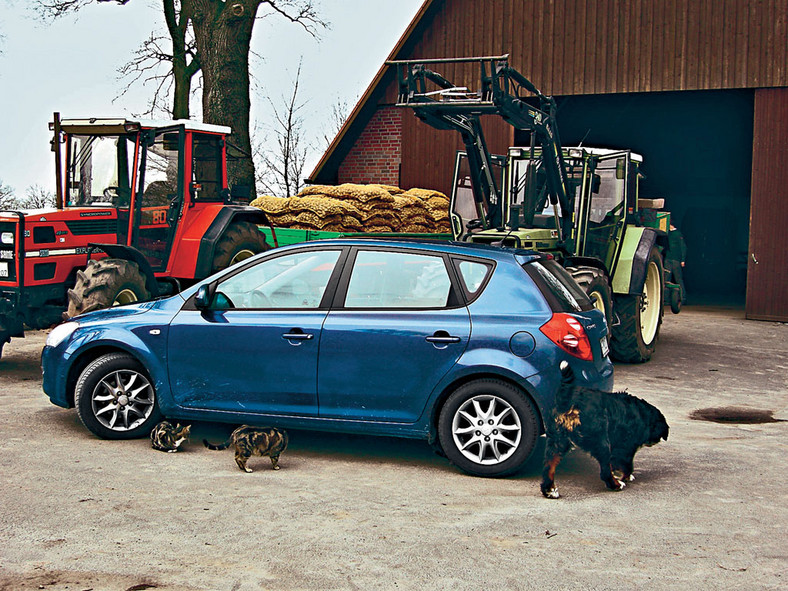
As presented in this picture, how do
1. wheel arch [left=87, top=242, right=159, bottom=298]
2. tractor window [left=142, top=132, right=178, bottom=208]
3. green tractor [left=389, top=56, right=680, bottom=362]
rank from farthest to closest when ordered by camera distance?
1. green tractor [left=389, top=56, right=680, bottom=362]
2. tractor window [left=142, top=132, right=178, bottom=208]
3. wheel arch [left=87, top=242, right=159, bottom=298]

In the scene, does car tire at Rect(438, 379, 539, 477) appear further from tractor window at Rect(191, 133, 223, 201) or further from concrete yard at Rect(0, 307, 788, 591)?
tractor window at Rect(191, 133, 223, 201)

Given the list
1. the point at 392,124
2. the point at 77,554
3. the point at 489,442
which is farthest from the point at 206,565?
the point at 392,124

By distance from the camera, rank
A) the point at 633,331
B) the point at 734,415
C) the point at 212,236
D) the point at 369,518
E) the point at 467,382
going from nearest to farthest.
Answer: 1. the point at 369,518
2. the point at 467,382
3. the point at 734,415
4. the point at 212,236
5. the point at 633,331

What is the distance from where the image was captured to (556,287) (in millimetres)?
6812

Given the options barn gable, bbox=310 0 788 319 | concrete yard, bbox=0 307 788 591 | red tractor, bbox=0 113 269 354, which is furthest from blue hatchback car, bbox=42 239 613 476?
barn gable, bbox=310 0 788 319

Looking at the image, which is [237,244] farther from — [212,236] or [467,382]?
[467,382]

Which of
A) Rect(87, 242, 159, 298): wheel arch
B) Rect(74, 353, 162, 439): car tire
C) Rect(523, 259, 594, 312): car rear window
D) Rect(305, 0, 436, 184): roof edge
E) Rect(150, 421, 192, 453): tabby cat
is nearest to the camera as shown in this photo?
Rect(523, 259, 594, 312): car rear window

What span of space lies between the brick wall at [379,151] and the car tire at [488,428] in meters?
14.9

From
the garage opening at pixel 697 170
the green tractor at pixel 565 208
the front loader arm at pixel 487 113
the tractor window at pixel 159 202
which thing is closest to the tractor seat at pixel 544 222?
the green tractor at pixel 565 208

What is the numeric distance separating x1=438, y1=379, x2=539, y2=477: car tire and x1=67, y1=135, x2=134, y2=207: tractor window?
6.27 metres

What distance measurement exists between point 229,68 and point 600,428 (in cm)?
1434

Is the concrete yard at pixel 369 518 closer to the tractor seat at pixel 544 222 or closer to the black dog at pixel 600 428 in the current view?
the black dog at pixel 600 428

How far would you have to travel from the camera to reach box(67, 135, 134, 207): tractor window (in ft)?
36.9

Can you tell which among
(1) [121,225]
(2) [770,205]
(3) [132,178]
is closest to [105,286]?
(1) [121,225]
